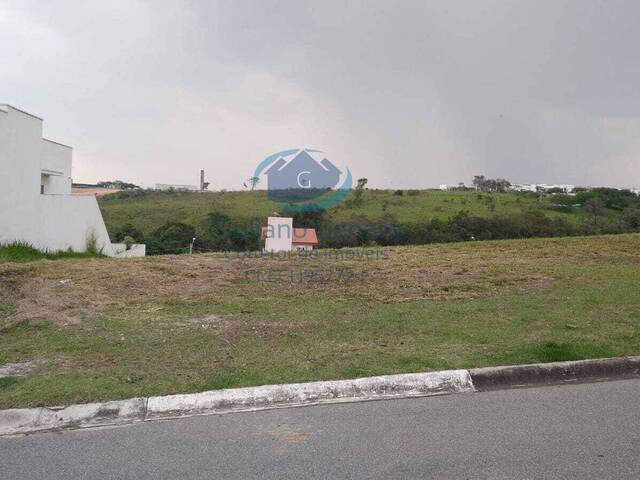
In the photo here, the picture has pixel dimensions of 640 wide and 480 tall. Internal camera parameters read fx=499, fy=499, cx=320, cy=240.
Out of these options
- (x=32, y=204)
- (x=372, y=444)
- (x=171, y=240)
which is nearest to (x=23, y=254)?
(x=32, y=204)

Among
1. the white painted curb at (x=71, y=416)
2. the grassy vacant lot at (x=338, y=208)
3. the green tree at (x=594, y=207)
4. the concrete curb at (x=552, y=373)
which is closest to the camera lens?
the white painted curb at (x=71, y=416)

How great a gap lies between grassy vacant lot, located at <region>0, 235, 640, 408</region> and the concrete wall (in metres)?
6.09

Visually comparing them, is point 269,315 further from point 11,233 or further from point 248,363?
point 11,233

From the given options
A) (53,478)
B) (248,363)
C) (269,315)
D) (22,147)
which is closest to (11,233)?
(22,147)

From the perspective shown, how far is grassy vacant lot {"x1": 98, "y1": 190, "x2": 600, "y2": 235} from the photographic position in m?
26.8

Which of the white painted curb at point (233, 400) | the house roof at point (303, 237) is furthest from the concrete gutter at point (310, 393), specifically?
the house roof at point (303, 237)

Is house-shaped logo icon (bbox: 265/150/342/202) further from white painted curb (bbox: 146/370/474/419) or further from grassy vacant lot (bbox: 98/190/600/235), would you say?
white painted curb (bbox: 146/370/474/419)

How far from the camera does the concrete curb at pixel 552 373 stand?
14.9 feet

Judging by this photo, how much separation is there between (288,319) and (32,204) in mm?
11954

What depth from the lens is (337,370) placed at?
460 cm

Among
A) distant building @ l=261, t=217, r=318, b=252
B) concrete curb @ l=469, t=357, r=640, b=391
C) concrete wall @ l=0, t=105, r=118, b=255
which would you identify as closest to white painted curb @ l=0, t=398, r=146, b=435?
concrete curb @ l=469, t=357, r=640, b=391

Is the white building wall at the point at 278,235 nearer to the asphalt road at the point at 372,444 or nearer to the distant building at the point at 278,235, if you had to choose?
the distant building at the point at 278,235

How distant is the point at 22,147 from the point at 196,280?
31.0ft

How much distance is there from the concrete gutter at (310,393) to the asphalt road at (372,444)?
152 mm
